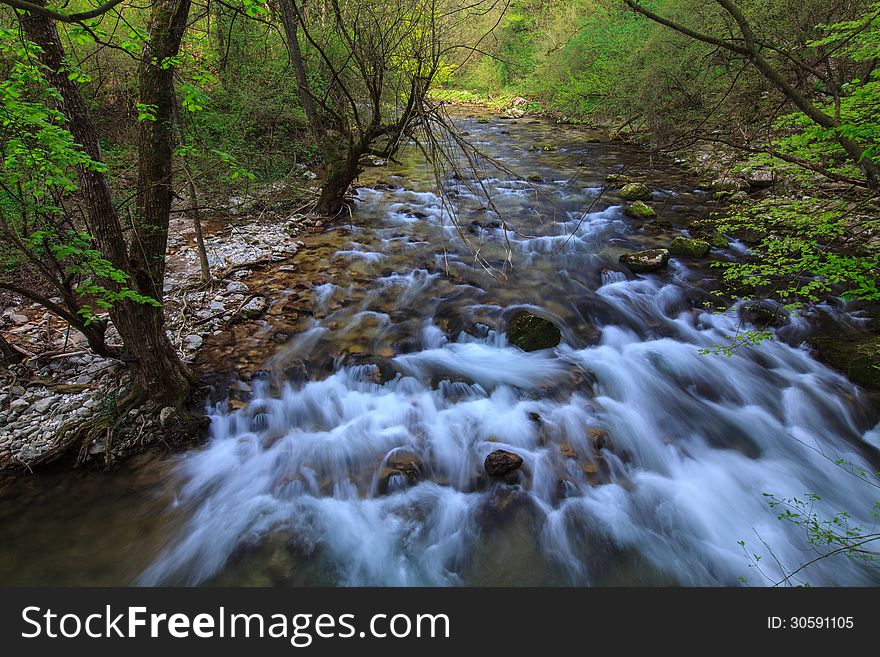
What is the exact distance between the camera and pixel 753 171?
32.1 ft

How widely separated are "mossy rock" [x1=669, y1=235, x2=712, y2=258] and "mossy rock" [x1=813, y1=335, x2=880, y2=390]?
2.57 meters

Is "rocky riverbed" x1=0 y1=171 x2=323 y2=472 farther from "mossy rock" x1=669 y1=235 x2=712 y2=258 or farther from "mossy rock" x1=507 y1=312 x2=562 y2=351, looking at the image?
"mossy rock" x1=669 y1=235 x2=712 y2=258

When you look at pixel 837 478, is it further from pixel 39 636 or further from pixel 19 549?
pixel 19 549

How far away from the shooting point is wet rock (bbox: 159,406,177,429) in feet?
14.2

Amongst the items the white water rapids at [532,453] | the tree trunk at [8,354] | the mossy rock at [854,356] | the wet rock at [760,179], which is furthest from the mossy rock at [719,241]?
the tree trunk at [8,354]

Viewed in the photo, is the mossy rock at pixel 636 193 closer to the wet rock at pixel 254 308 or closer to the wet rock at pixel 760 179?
the wet rock at pixel 760 179

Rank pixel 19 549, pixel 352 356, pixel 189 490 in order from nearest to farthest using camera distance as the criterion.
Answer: pixel 19 549
pixel 189 490
pixel 352 356

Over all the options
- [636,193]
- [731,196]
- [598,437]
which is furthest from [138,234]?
[731,196]

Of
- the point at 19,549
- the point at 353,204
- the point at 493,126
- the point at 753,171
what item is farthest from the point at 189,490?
the point at 493,126

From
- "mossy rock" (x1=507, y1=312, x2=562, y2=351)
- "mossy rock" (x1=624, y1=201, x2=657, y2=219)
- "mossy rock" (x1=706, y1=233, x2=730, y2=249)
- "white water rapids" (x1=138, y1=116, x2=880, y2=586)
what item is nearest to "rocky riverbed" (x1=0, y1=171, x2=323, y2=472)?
"white water rapids" (x1=138, y1=116, x2=880, y2=586)

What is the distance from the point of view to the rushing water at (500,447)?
143 inches

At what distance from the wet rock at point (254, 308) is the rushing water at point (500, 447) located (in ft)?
2.59

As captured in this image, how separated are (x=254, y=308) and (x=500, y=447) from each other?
4.00 m

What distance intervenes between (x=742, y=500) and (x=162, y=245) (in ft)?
19.1
